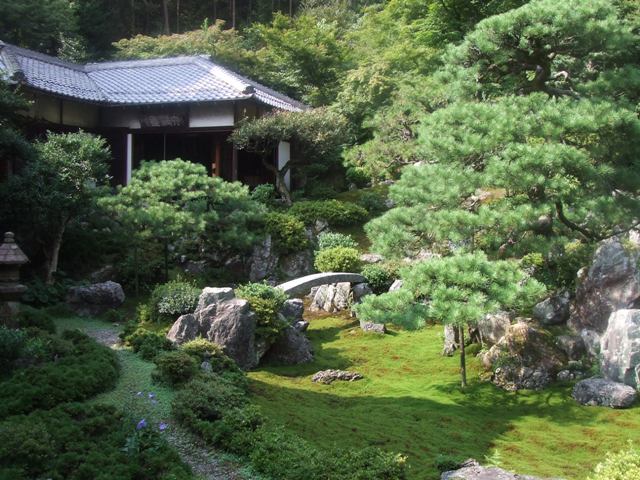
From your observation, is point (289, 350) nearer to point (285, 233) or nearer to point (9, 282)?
point (9, 282)

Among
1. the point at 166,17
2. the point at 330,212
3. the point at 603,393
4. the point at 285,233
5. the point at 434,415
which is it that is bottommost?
the point at 434,415

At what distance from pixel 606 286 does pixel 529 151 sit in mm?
3051

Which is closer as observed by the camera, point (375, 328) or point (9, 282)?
point (9, 282)

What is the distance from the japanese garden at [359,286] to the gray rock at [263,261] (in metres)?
0.06

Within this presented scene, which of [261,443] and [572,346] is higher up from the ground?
[572,346]

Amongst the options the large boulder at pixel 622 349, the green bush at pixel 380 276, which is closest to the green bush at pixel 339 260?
the green bush at pixel 380 276

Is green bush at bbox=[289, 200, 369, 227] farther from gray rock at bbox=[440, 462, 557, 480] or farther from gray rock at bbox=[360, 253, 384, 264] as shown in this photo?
gray rock at bbox=[440, 462, 557, 480]

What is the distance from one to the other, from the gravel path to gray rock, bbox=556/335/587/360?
660 centimetres

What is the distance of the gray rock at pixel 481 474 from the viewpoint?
6.38 m

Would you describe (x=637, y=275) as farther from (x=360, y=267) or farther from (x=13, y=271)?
(x=13, y=271)

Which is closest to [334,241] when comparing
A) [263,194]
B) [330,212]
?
[330,212]

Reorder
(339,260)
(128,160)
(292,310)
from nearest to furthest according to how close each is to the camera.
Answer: (292,310), (339,260), (128,160)

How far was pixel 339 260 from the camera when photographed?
53.5 feet

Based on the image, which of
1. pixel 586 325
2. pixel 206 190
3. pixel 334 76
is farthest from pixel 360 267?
pixel 334 76
